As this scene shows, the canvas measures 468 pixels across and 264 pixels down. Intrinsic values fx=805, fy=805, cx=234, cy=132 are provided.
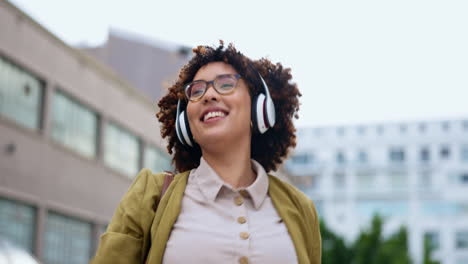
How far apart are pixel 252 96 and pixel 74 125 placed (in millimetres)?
22353

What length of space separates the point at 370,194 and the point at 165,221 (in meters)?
78.9

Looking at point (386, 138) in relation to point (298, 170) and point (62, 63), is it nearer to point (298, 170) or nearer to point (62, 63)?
point (298, 170)

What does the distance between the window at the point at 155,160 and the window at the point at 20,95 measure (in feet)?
25.8

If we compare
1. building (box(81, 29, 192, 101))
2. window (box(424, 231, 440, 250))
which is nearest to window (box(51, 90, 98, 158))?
building (box(81, 29, 192, 101))

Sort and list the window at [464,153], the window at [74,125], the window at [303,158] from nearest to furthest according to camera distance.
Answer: the window at [74,125] → the window at [464,153] → the window at [303,158]

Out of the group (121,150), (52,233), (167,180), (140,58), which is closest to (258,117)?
(167,180)

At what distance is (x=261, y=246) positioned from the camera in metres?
3.33

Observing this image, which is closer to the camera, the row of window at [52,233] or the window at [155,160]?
the row of window at [52,233]

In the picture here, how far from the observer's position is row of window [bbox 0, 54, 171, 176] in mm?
21438

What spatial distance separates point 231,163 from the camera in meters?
3.65

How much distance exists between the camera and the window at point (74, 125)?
79.3 ft

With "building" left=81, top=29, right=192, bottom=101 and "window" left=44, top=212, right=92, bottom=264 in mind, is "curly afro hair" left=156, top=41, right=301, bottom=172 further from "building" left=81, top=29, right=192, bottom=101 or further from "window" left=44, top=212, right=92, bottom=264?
"building" left=81, top=29, right=192, bottom=101

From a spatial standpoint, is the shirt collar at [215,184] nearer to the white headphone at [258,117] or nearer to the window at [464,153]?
the white headphone at [258,117]

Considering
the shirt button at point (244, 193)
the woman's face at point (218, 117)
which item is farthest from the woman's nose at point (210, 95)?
the shirt button at point (244, 193)
